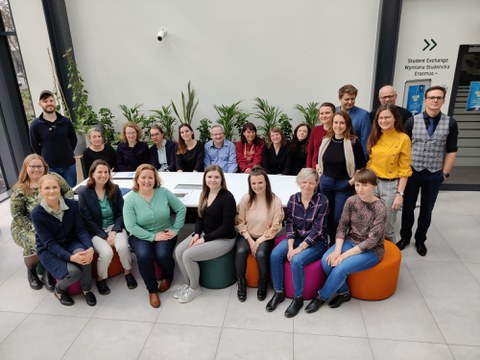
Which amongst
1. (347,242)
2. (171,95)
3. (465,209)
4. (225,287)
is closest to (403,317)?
(347,242)

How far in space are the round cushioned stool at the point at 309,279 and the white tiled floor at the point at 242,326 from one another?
170mm

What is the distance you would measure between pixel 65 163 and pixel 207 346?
303 cm

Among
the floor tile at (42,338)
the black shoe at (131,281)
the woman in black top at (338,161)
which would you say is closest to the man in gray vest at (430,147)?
the woman in black top at (338,161)

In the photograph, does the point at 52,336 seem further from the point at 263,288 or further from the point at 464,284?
the point at 464,284

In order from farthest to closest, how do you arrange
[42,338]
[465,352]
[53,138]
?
[53,138]
[42,338]
[465,352]

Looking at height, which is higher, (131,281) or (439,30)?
(439,30)

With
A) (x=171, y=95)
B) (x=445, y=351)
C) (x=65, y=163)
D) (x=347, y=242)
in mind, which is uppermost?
(x=171, y=95)

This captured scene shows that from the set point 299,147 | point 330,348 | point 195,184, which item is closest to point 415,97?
point 299,147

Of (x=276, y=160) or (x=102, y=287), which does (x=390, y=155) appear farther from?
(x=102, y=287)

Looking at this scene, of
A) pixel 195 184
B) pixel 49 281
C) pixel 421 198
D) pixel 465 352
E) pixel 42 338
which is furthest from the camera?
pixel 195 184

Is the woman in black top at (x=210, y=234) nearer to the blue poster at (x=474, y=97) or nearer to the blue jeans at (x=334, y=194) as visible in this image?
the blue jeans at (x=334, y=194)

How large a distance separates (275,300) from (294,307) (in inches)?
6.7

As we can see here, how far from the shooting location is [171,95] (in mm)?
5758

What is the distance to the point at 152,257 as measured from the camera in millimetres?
3008
